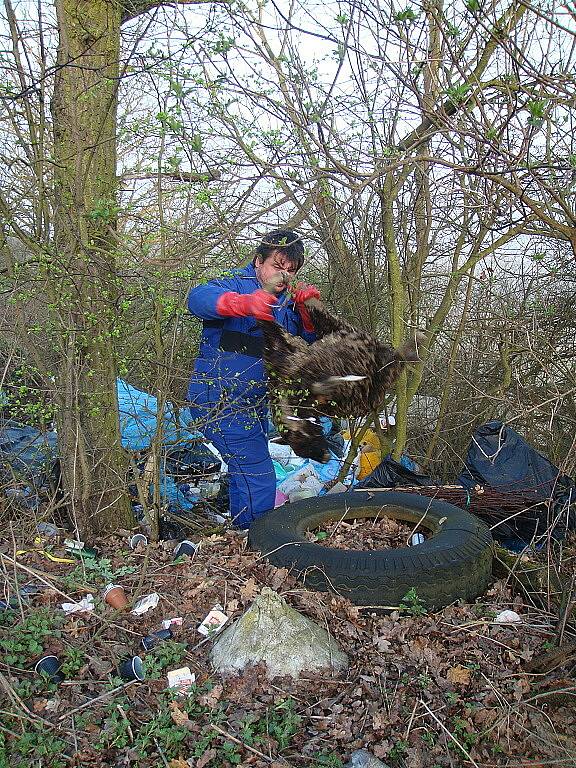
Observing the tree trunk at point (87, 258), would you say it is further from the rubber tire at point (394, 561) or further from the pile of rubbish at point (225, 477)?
the rubber tire at point (394, 561)

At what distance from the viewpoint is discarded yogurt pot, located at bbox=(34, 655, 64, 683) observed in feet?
10.1

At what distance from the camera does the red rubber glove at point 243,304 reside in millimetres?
4414

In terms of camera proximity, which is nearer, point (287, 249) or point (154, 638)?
point (154, 638)

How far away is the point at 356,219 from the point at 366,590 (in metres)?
3.53

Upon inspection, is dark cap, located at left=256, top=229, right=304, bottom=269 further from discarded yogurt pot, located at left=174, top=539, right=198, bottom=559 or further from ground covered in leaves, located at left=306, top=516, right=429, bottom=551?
discarded yogurt pot, located at left=174, top=539, right=198, bottom=559

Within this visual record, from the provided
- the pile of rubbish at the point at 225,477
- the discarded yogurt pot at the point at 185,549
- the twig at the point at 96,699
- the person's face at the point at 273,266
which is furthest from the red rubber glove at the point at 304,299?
the twig at the point at 96,699

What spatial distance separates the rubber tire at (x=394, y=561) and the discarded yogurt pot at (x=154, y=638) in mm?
764

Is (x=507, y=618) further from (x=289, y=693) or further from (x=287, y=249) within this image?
(x=287, y=249)

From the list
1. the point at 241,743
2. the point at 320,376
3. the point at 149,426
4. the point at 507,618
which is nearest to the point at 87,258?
the point at 149,426

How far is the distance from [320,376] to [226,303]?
766 mm

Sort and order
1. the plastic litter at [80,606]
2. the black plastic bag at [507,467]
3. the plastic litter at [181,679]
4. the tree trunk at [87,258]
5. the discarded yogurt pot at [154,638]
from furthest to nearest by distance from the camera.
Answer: the black plastic bag at [507,467]
the tree trunk at [87,258]
the plastic litter at [80,606]
the discarded yogurt pot at [154,638]
the plastic litter at [181,679]

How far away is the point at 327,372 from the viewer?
4.49m

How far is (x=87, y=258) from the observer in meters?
4.09

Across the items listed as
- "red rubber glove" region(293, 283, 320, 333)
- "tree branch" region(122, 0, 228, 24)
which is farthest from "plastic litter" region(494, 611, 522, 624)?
"tree branch" region(122, 0, 228, 24)
